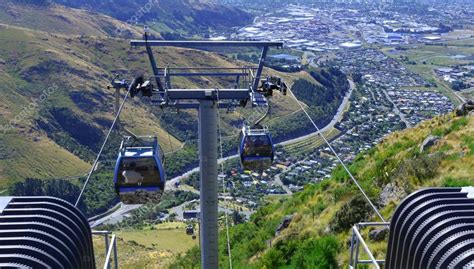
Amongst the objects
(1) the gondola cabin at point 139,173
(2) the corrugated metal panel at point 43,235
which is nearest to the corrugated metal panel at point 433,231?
(2) the corrugated metal panel at point 43,235

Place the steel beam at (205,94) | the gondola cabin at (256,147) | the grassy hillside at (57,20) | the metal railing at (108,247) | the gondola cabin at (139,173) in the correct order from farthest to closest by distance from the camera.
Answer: the grassy hillside at (57,20) → the gondola cabin at (256,147) → the gondola cabin at (139,173) → the steel beam at (205,94) → the metal railing at (108,247)

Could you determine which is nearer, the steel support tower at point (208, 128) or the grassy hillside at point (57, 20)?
the steel support tower at point (208, 128)

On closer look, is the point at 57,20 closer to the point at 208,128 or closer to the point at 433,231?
the point at 208,128

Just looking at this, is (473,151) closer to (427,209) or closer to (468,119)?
(468,119)

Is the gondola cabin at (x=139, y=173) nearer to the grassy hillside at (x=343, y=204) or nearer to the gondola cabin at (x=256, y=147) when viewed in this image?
the gondola cabin at (x=256, y=147)

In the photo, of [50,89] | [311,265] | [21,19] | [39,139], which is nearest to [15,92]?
[50,89]
